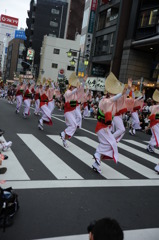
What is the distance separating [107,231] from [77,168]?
3.92 m

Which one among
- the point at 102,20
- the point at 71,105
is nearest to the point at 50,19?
the point at 102,20

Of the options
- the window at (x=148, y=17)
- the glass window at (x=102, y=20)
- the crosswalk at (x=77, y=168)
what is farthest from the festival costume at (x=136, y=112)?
the glass window at (x=102, y=20)

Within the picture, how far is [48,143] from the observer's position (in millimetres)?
7629

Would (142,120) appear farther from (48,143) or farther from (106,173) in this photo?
(106,173)

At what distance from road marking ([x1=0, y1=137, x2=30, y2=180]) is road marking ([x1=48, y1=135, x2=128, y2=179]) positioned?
1619 mm

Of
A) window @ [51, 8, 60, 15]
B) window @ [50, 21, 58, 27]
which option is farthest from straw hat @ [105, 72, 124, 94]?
window @ [51, 8, 60, 15]

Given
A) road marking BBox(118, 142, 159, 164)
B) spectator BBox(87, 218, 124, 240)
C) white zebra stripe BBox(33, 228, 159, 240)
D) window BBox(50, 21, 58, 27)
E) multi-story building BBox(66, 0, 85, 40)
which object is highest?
multi-story building BBox(66, 0, 85, 40)

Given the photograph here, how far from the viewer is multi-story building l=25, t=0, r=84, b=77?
66688 mm

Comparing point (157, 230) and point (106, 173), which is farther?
point (106, 173)

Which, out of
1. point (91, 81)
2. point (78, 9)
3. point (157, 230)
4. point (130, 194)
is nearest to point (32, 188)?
point (130, 194)

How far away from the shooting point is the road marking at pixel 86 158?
5.39 m

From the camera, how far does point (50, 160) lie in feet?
19.4

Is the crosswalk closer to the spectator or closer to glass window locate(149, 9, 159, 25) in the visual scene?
the spectator

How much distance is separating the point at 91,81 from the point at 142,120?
16.9 m
